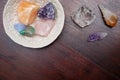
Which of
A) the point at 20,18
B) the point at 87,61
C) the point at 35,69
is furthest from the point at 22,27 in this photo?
the point at 87,61

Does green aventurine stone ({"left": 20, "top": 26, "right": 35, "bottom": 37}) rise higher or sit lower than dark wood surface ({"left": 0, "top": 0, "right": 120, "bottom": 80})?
higher

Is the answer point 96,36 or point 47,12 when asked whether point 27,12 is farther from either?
point 96,36

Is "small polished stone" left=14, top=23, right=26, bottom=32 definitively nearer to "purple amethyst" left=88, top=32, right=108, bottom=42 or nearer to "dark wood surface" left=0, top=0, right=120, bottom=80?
"dark wood surface" left=0, top=0, right=120, bottom=80

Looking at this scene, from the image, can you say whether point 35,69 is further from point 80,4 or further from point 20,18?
point 80,4

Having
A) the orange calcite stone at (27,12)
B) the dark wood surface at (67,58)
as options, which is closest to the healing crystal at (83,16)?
the dark wood surface at (67,58)

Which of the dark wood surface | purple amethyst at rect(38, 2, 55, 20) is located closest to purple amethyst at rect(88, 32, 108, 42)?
the dark wood surface
